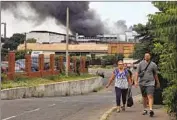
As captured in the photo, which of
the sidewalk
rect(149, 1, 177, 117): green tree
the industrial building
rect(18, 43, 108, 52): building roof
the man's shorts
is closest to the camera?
rect(149, 1, 177, 117): green tree

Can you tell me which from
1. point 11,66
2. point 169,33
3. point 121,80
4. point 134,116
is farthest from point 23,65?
point 169,33

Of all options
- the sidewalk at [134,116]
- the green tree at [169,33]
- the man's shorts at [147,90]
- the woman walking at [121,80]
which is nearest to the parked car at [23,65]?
the woman walking at [121,80]

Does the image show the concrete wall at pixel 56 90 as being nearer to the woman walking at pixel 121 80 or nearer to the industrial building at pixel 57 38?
the woman walking at pixel 121 80

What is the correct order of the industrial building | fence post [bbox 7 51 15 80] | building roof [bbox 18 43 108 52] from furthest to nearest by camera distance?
1. the industrial building
2. building roof [bbox 18 43 108 52]
3. fence post [bbox 7 51 15 80]

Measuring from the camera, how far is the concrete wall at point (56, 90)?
71.8 feet

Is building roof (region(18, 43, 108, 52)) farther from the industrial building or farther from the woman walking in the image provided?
the woman walking

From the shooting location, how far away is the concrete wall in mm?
21875

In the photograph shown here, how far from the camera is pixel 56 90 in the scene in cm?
2862

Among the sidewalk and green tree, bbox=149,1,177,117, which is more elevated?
green tree, bbox=149,1,177,117

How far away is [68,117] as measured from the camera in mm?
13367

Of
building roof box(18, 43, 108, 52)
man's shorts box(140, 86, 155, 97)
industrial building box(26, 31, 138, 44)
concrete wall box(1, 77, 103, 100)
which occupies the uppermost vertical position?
industrial building box(26, 31, 138, 44)

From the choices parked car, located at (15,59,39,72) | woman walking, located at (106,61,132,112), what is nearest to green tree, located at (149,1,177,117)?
woman walking, located at (106,61,132,112)

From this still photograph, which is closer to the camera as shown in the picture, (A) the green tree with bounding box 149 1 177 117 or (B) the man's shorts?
(A) the green tree with bounding box 149 1 177 117

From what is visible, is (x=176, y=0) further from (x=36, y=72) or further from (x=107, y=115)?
(x=36, y=72)
